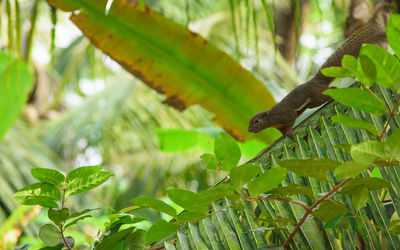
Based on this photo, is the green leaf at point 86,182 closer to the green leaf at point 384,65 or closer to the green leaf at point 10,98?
the green leaf at point 384,65

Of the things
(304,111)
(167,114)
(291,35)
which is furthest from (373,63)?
(167,114)

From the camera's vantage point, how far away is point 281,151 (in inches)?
30.4

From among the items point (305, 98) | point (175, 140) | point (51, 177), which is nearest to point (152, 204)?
point (51, 177)

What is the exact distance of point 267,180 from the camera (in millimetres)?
578

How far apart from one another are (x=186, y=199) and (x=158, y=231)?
70 mm

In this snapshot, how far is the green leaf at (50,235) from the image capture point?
0.71 meters

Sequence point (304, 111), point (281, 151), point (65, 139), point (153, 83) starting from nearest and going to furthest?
point (281, 151), point (304, 111), point (153, 83), point (65, 139)

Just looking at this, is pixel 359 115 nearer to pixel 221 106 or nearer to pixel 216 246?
pixel 216 246

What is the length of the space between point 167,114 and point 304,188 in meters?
3.32

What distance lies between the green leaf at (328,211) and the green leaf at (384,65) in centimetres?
16

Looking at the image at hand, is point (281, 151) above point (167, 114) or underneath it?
underneath

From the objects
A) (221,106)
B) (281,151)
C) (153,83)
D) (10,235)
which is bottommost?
(281,151)

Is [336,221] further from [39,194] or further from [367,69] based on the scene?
[39,194]

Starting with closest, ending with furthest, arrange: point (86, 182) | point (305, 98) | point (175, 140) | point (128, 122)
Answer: point (86, 182), point (305, 98), point (175, 140), point (128, 122)
